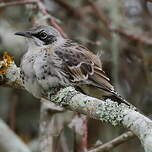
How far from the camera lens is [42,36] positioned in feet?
12.9

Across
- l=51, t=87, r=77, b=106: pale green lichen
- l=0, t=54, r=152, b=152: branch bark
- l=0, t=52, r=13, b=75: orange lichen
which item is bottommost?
l=0, t=52, r=13, b=75: orange lichen

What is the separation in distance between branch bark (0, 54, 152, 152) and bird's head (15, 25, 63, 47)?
46cm

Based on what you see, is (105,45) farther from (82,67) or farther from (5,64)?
(5,64)

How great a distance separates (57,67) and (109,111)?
90cm

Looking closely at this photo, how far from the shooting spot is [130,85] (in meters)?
5.92

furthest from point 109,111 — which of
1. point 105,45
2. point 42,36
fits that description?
point 105,45

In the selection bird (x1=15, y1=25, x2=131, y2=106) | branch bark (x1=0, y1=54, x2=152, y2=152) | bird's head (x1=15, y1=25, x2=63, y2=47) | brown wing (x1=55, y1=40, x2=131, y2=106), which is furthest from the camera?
bird's head (x1=15, y1=25, x2=63, y2=47)

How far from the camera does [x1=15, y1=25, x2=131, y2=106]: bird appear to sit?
11.5 ft

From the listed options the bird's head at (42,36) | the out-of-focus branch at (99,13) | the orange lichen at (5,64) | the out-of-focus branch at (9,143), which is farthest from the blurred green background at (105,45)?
the orange lichen at (5,64)

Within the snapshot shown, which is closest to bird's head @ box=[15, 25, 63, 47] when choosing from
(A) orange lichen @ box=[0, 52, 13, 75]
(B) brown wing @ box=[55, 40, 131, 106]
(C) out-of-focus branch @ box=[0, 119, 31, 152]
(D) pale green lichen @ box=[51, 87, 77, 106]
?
(B) brown wing @ box=[55, 40, 131, 106]

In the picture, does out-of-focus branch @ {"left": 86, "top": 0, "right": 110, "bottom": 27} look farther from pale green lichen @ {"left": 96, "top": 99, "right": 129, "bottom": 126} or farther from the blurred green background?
pale green lichen @ {"left": 96, "top": 99, "right": 129, "bottom": 126}

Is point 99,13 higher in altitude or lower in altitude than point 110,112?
lower

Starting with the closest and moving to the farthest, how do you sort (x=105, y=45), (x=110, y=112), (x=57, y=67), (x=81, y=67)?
(x=110, y=112) → (x=57, y=67) → (x=81, y=67) → (x=105, y=45)

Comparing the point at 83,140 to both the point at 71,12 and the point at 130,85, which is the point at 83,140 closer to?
the point at 130,85
